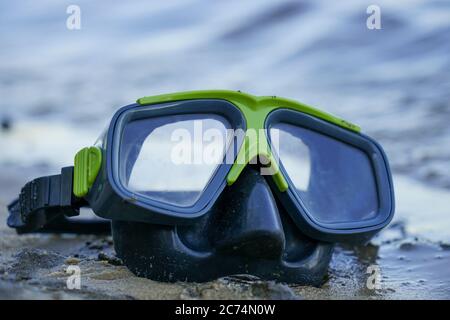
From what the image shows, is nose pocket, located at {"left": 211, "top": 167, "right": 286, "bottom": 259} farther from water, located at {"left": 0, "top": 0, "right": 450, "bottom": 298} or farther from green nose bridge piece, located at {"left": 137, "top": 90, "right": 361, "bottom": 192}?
water, located at {"left": 0, "top": 0, "right": 450, "bottom": 298}

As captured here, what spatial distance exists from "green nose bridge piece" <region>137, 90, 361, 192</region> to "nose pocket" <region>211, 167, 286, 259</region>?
41mm

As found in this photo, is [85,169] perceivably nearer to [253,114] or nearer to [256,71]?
[253,114]

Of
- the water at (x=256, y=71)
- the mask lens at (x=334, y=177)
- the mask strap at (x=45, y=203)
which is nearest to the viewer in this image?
the mask strap at (x=45, y=203)

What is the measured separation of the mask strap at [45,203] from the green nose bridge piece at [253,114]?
1.30 feet

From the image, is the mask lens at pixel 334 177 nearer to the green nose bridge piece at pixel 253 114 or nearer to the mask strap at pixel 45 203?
the green nose bridge piece at pixel 253 114

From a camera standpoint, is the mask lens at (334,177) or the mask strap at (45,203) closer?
the mask strap at (45,203)

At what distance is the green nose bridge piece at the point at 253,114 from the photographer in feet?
8.33

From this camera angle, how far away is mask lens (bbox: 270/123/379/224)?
2889 mm

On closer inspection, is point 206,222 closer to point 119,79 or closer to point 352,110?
point 352,110

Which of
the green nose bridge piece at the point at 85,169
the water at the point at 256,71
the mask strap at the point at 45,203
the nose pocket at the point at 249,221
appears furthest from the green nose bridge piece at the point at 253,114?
the water at the point at 256,71

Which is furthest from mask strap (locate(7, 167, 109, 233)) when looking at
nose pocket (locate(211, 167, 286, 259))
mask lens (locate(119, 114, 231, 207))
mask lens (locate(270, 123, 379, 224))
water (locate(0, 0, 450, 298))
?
water (locate(0, 0, 450, 298))

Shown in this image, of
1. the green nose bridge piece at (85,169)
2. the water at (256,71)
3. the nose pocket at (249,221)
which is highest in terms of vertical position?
the water at (256,71)
